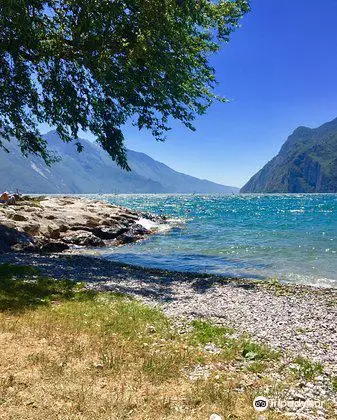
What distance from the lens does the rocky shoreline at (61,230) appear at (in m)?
34.0

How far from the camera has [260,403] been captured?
27.6ft

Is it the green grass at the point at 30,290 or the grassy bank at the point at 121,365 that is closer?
the grassy bank at the point at 121,365

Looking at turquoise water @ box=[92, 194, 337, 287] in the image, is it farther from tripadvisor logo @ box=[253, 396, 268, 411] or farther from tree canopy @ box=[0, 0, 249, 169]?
tripadvisor logo @ box=[253, 396, 268, 411]

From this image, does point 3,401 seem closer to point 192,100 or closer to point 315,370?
point 315,370

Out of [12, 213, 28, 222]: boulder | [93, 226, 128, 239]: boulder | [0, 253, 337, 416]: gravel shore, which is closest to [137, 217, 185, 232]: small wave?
[93, 226, 128, 239]: boulder

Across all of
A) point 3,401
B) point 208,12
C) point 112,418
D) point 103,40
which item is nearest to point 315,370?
point 112,418

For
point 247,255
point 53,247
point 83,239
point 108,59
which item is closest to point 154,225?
point 83,239

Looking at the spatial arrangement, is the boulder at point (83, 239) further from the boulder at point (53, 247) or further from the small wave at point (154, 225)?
the small wave at point (154, 225)

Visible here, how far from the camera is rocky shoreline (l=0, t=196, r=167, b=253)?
34.0 m

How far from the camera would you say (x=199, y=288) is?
72.9 ft

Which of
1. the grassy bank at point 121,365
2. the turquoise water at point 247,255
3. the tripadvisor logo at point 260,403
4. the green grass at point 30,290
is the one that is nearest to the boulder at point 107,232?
the turquoise water at point 247,255

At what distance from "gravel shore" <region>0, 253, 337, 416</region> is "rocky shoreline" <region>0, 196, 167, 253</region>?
6010 mm

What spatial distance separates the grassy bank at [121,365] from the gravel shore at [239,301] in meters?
1.15

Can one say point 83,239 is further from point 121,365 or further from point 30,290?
point 121,365
